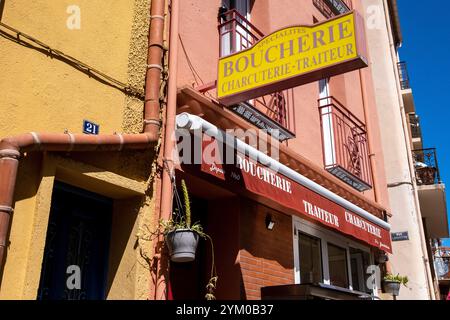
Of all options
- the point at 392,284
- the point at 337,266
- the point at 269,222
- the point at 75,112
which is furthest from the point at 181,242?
the point at 392,284

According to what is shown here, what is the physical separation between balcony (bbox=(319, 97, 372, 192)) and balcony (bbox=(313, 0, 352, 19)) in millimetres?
2401

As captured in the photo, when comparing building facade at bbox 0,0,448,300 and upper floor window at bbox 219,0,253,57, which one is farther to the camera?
upper floor window at bbox 219,0,253,57

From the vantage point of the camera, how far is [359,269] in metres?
11.2

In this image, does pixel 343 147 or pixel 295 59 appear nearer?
pixel 295 59

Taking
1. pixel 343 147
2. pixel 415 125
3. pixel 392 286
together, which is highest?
pixel 415 125

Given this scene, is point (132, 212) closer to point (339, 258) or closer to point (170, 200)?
point (170, 200)

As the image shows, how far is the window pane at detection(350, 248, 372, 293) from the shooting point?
11.1 meters

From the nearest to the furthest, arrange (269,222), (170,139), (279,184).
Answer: (170,139)
(279,184)
(269,222)

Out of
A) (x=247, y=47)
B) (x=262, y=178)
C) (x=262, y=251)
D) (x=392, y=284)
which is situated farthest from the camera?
(x=392, y=284)

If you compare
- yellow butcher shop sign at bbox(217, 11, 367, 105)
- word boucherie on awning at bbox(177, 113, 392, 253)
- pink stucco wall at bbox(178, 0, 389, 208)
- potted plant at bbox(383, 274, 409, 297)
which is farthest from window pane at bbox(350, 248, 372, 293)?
yellow butcher shop sign at bbox(217, 11, 367, 105)

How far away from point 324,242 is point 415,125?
61.1 ft

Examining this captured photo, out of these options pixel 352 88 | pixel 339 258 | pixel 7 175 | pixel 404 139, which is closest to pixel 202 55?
pixel 7 175

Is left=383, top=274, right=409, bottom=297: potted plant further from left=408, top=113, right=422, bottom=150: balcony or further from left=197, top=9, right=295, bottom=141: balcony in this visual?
left=408, top=113, right=422, bottom=150: balcony

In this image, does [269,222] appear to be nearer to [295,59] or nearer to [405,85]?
[295,59]
